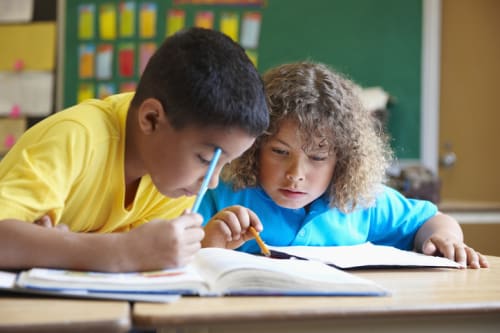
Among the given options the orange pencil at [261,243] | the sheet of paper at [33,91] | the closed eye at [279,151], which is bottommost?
the sheet of paper at [33,91]

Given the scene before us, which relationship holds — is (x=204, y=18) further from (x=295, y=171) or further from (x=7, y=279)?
(x=7, y=279)

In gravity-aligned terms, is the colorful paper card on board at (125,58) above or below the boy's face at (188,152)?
below

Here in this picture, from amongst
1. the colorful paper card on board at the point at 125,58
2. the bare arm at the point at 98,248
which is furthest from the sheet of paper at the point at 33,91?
the bare arm at the point at 98,248

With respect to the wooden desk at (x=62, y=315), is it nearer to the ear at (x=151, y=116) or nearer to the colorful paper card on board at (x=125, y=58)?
the ear at (x=151, y=116)

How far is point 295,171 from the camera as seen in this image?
1421mm

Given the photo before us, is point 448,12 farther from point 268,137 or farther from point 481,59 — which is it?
point 268,137

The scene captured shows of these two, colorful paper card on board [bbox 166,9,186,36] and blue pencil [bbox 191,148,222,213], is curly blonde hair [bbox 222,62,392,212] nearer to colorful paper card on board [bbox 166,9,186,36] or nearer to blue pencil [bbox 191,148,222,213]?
blue pencil [bbox 191,148,222,213]

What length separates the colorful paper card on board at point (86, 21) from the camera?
3.33 metres

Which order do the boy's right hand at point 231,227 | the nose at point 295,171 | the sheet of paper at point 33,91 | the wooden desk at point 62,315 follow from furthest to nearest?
the sheet of paper at point 33,91
the nose at point 295,171
the boy's right hand at point 231,227
the wooden desk at point 62,315

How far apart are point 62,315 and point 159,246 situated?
231 millimetres

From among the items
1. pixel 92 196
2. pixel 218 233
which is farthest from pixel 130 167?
pixel 218 233

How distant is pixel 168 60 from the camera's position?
1168 mm

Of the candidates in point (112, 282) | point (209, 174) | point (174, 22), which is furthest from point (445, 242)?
point (174, 22)

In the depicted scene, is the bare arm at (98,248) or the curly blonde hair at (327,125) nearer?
the bare arm at (98,248)
